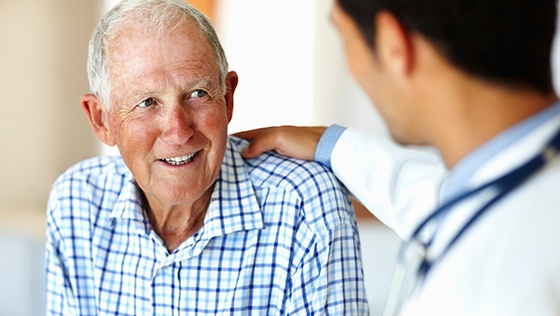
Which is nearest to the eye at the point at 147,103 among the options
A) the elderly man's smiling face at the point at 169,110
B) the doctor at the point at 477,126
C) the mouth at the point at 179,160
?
the elderly man's smiling face at the point at 169,110

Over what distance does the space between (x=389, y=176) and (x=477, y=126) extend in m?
0.82

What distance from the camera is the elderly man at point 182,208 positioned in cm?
161

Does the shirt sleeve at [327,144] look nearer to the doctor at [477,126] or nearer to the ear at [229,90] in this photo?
the ear at [229,90]

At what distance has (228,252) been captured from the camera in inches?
68.2

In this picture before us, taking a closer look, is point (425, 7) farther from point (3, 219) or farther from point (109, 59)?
point (3, 219)

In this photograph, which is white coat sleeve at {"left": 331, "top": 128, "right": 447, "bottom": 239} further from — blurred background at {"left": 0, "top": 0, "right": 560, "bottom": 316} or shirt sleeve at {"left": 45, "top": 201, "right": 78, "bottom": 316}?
blurred background at {"left": 0, "top": 0, "right": 560, "bottom": 316}

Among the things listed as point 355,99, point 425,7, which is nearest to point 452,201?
point 425,7

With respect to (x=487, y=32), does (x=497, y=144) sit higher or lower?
lower

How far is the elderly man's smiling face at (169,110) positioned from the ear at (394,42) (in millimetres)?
812

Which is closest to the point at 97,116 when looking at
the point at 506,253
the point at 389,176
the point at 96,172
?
the point at 96,172

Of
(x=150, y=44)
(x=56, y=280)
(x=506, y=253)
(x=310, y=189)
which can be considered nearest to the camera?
(x=506, y=253)

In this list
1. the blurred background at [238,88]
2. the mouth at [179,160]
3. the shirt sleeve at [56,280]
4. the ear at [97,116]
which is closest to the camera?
the mouth at [179,160]

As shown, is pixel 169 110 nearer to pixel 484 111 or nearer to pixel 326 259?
pixel 326 259

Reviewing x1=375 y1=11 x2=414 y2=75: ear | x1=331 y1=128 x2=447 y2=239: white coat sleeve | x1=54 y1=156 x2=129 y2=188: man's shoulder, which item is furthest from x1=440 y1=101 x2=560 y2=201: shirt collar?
x1=54 y1=156 x2=129 y2=188: man's shoulder
